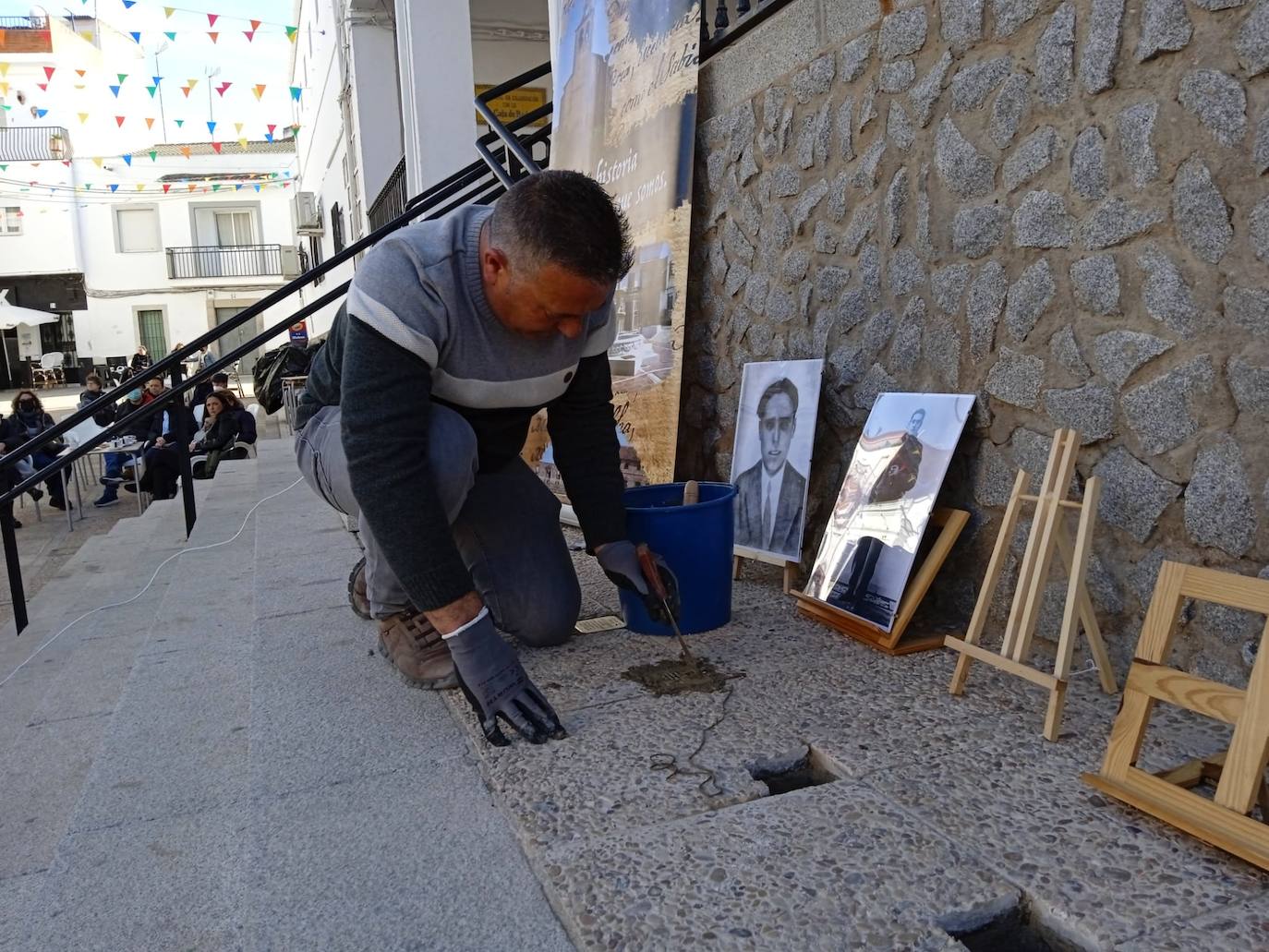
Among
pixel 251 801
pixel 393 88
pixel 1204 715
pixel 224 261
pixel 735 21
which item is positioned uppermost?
pixel 393 88

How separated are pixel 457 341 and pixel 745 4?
7.15ft

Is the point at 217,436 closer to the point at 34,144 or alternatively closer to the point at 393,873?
the point at 393,873

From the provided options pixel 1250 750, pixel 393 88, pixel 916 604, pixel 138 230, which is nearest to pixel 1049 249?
pixel 916 604

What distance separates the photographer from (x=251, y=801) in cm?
172

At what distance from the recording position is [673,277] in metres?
3.71

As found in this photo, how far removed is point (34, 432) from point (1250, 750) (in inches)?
422

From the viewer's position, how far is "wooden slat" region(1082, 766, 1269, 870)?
4.38 feet

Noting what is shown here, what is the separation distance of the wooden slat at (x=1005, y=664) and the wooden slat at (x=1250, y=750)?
0.38 meters

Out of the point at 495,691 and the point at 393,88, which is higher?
the point at 393,88

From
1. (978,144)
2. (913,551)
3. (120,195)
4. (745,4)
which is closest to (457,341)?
(913,551)

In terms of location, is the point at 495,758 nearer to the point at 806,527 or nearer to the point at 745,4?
the point at 806,527

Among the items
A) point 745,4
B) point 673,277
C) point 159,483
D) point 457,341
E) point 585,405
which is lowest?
point 159,483

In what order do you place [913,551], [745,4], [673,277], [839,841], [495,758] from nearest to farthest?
[839,841] < [495,758] < [913,551] < [745,4] < [673,277]

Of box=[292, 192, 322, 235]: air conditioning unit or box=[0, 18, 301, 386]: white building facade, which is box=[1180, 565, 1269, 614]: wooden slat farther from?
box=[0, 18, 301, 386]: white building facade
